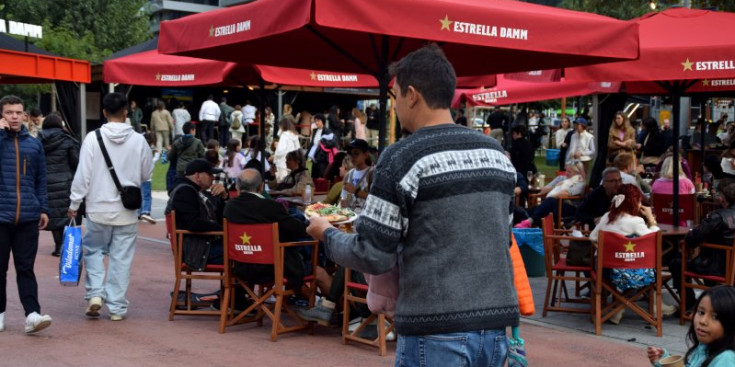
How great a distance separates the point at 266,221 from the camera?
694 cm

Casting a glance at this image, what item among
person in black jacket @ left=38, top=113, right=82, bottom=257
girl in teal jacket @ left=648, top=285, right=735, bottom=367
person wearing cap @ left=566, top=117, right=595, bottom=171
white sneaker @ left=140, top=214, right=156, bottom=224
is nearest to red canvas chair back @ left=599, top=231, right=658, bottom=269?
girl in teal jacket @ left=648, top=285, right=735, bottom=367

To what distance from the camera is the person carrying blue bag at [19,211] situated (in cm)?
676

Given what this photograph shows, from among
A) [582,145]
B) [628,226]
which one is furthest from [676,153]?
[582,145]

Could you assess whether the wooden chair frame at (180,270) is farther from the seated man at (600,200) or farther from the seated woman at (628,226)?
the seated man at (600,200)

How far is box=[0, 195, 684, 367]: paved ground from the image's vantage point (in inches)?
249

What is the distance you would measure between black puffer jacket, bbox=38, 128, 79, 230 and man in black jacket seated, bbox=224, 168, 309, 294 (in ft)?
12.2

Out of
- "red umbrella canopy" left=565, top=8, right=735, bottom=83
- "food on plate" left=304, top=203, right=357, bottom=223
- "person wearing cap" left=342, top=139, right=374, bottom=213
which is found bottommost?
"food on plate" left=304, top=203, right=357, bottom=223

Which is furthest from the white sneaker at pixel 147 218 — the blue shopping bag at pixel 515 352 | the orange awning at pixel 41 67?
the blue shopping bag at pixel 515 352

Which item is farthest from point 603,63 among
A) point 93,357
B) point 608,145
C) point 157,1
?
point 157,1

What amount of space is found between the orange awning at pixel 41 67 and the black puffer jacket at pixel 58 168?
3.28m

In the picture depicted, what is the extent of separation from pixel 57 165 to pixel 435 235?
8059mm

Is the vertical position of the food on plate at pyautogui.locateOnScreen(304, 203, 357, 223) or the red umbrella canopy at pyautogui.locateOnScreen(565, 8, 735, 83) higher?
the red umbrella canopy at pyautogui.locateOnScreen(565, 8, 735, 83)

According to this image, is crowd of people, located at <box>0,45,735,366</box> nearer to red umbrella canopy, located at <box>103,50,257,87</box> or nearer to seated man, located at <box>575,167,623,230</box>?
seated man, located at <box>575,167,623,230</box>

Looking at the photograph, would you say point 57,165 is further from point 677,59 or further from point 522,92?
point 522,92
